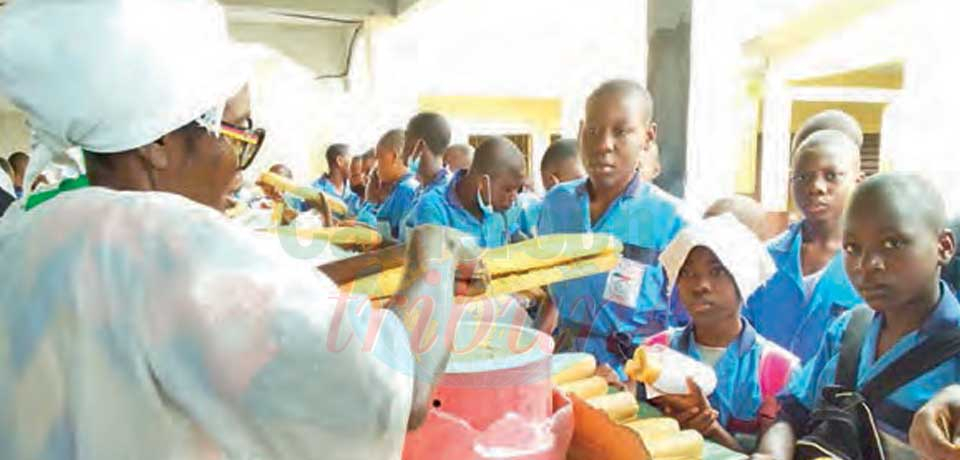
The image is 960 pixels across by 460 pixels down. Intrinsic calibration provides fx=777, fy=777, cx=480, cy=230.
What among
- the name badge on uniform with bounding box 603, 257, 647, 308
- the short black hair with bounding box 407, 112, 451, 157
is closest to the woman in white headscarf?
the name badge on uniform with bounding box 603, 257, 647, 308

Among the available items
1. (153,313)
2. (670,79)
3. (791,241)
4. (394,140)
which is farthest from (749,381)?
(394,140)

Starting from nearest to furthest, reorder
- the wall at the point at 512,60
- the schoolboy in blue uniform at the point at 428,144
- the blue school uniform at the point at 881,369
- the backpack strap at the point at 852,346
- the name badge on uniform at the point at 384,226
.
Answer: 1. the blue school uniform at the point at 881,369
2. the backpack strap at the point at 852,346
3. the name badge on uniform at the point at 384,226
4. the schoolboy in blue uniform at the point at 428,144
5. the wall at the point at 512,60

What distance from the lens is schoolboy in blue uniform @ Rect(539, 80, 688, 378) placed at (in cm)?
233

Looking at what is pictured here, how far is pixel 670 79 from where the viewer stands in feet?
10.3

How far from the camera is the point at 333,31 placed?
823 cm

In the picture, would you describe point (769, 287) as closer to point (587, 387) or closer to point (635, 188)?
point (635, 188)

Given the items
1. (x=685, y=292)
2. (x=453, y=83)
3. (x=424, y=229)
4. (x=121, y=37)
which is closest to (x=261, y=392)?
(x=424, y=229)

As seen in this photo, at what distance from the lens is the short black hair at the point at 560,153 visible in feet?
14.6

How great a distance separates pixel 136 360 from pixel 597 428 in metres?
0.61

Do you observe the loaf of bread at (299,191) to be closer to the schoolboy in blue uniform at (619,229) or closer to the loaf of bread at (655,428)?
the schoolboy in blue uniform at (619,229)

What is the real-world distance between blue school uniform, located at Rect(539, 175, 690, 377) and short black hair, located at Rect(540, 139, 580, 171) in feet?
6.29

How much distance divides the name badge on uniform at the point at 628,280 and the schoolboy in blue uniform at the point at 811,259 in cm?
34

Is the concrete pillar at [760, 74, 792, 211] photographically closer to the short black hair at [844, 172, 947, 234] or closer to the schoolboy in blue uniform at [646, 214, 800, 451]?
the schoolboy in blue uniform at [646, 214, 800, 451]

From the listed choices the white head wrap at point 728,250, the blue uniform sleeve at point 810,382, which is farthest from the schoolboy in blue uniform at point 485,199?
the blue uniform sleeve at point 810,382
